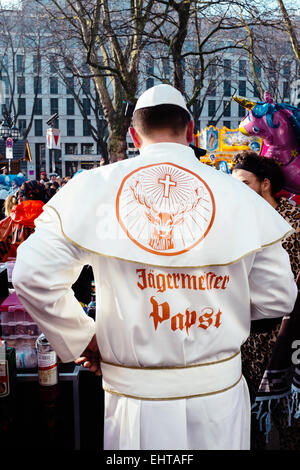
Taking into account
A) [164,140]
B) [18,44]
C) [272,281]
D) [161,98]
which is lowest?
[272,281]

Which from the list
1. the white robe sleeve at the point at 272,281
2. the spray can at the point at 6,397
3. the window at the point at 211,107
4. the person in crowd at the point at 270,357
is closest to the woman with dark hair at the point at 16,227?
the spray can at the point at 6,397

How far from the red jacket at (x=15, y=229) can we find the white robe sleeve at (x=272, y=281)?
9.99ft

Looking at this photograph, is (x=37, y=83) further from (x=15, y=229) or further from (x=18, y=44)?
(x=15, y=229)

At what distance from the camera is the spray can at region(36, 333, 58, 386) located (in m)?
2.42

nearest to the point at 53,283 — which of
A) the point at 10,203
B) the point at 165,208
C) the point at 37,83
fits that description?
the point at 165,208

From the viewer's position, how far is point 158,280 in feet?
5.48

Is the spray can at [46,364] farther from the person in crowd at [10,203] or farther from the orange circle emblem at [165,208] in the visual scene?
the person in crowd at [10,203]

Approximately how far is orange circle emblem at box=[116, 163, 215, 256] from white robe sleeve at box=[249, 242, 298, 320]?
0.94 ft

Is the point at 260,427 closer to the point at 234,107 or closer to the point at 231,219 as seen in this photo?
the point at 231,219

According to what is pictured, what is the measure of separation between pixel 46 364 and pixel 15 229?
2.27 metres

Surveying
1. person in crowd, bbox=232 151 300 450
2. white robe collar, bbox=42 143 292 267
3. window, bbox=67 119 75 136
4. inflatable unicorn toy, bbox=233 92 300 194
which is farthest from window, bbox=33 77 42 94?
white robe collar, bbox=42 143 292 267

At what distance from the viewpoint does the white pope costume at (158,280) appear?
165cm

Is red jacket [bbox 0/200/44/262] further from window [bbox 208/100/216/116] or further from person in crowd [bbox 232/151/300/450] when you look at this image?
window [bbox 208/100/216/116]
